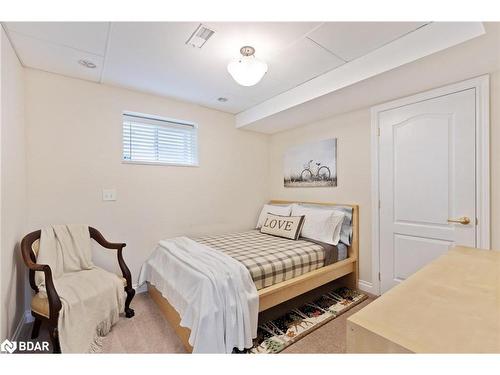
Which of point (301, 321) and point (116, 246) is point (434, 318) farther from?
point (116, 246)

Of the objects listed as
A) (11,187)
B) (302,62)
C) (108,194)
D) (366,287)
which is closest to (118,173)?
(108,194)

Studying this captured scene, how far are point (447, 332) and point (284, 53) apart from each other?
2010 millimetres

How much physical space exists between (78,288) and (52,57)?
6.30ft

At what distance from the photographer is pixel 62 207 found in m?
2.26

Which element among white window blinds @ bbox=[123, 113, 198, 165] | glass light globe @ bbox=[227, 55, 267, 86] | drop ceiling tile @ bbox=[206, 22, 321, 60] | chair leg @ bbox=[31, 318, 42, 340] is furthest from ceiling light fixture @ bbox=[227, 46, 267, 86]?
chair leg @ bbox=[31, 318, 42, 340]

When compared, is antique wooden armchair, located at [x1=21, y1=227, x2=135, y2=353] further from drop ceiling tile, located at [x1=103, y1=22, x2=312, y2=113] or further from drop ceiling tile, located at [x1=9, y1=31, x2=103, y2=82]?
drop ceiling tile, located at [x1=103, y1=22, x2=312, y2=113]

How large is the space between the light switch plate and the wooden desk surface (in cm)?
259

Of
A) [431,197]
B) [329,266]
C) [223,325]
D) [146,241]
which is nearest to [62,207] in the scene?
[146,241]

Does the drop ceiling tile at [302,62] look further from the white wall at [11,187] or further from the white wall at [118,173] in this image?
the white wall at [11,187]

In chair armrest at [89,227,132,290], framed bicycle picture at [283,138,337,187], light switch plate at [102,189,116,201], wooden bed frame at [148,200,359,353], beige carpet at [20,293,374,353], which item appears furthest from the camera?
framed bicycle picture at [283,138,337,187]

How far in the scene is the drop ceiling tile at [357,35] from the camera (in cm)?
158

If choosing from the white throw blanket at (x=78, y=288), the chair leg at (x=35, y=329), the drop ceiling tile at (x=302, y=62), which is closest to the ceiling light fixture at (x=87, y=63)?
the white throw blanket at (x=78, y=288)

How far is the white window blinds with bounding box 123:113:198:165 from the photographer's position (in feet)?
8.98

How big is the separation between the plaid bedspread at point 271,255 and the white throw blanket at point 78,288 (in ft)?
3.34
